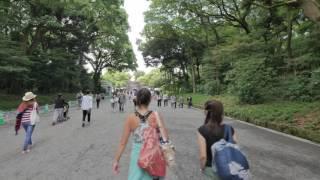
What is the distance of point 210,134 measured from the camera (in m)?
3.39

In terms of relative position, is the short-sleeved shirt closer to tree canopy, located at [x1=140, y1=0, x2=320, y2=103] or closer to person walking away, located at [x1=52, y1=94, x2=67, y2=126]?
tree canopy, located at [x1=140, y1=0, x2=320, y2=103]

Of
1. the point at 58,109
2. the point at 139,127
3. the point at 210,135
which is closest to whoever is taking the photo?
the point at 210,135

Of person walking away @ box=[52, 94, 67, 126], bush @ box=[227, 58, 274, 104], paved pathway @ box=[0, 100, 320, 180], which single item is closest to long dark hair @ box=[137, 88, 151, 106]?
paved pathway @ box=[0, 100, 320, 180]

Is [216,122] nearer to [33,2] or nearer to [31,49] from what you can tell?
[33,2]

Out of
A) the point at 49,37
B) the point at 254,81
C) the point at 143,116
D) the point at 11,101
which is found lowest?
the point at 11,101

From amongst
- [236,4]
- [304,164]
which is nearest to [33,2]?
[236,4]

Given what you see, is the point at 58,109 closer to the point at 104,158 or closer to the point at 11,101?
the point at 104,158

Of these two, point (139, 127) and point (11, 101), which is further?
point (11, 101)

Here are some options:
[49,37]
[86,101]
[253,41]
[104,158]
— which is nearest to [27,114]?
[104,158]

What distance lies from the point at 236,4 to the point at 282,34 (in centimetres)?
540

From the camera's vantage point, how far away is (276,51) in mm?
28938

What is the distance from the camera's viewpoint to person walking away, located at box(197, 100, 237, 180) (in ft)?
11.1

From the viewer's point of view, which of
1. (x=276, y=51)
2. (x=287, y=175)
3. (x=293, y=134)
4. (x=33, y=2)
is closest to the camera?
(x=287, y=175)

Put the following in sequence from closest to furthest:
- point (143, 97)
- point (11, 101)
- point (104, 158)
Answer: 1. point (143, 97)
2. point (104, 158)
3. point (11, 101)
